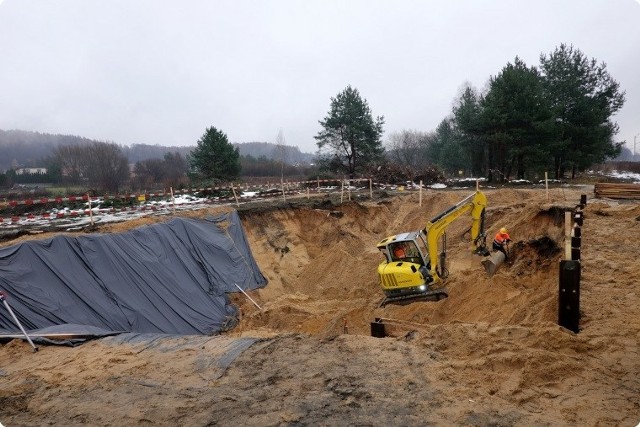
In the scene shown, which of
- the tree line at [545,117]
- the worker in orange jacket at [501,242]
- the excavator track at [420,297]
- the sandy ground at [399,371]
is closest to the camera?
the sandy ground at [399,371]

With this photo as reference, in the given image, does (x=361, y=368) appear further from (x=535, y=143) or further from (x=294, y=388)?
(x=535, y=143)

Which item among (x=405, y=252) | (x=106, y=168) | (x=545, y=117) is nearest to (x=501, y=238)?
(x=405, y=252)

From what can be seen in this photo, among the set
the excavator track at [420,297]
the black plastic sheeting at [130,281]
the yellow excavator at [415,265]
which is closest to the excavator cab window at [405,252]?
the yellow excavator at [415,265]

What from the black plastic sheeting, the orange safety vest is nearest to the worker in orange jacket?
the orange safety vest

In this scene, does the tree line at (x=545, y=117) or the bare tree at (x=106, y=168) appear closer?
the tree line at (x=545, y=117)

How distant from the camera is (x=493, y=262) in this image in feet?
32.4

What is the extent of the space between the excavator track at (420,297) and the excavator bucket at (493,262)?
121cm

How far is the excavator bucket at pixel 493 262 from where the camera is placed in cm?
976

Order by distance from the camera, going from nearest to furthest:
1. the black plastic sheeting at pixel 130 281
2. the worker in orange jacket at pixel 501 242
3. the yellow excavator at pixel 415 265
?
the black plastic sheeting at pixel 130 281, the yellow excavator at pixel 415 265, the worker in orange jacket at pixel 501 242

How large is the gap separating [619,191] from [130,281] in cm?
1839

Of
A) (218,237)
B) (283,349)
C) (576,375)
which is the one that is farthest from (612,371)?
(218,237)

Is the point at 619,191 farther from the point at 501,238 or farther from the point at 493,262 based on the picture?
the point at 493,262

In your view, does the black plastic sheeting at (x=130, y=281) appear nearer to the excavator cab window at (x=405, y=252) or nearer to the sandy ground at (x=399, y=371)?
the sandy ground at (x=399, y=371)

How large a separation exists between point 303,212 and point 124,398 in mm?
13414
